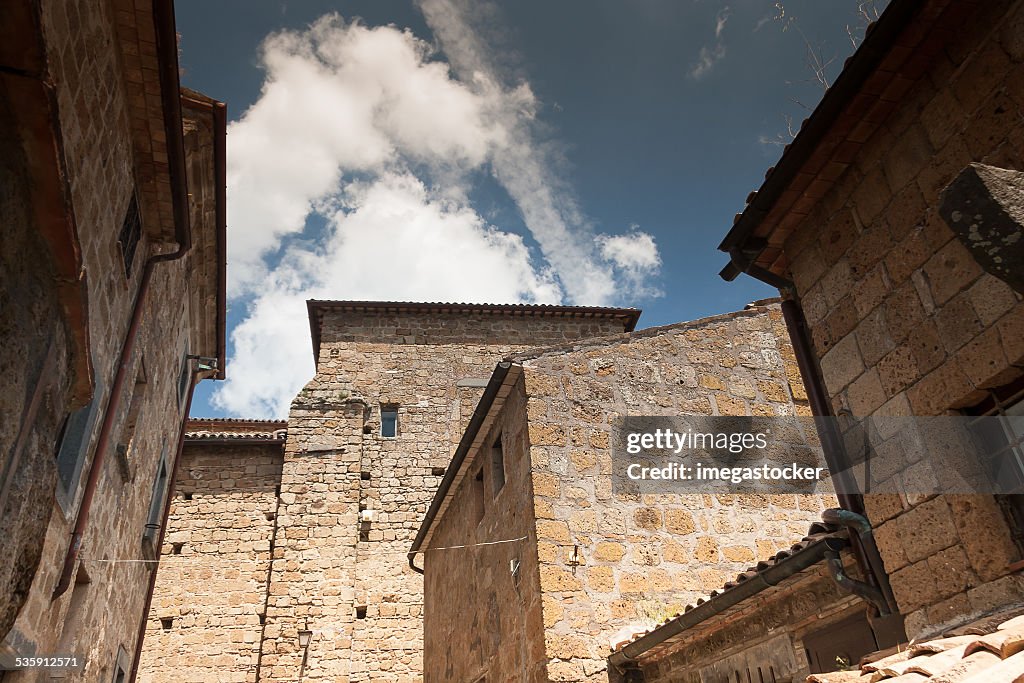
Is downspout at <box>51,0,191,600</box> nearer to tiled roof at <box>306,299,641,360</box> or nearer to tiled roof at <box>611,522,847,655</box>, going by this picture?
tiled roof at <box>611,522,847,655</box>

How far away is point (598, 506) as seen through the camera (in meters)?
7.00

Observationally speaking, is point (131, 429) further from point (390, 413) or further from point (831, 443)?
point (390, 413)

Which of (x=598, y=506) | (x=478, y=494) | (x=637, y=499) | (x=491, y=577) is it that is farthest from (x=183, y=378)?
(x=637, y=499)

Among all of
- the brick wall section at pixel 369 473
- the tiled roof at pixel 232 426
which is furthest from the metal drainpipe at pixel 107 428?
the tiled roof at pixel 232 426

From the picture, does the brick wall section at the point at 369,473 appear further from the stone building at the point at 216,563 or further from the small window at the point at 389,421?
the stone building at the point at 216,563

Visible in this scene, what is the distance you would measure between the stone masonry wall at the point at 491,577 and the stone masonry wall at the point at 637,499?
0.23 m

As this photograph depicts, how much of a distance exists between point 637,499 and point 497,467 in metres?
1.94

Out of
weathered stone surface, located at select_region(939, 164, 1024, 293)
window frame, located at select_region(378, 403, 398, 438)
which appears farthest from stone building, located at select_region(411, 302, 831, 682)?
window frame, located at select_region(378, 403, 398, 438)

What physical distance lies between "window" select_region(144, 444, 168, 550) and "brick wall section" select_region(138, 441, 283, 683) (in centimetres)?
640

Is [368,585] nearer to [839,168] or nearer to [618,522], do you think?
[618,522]

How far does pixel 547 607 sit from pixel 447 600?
15.3ft

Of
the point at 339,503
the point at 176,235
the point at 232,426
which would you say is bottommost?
the point at 176,235

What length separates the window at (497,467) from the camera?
828 cm

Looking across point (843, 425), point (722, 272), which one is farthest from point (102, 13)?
point (843, 425)
